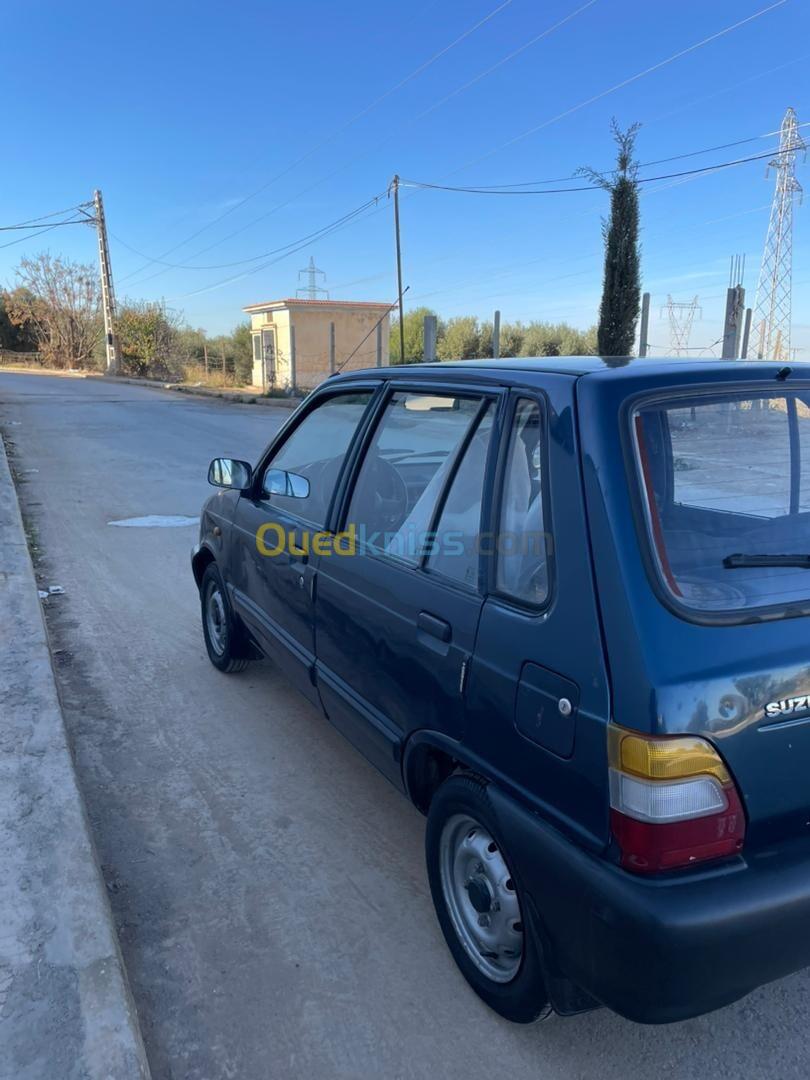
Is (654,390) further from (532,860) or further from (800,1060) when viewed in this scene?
(800,1060)

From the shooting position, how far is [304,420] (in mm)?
3619

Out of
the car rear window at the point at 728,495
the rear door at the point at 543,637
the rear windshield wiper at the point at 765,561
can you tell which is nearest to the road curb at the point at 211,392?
the car rear window at the point at 728,495

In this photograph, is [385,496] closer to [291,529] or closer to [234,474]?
[291,529]

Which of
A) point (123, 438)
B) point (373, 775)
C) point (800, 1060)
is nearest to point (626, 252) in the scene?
point (123, 438)

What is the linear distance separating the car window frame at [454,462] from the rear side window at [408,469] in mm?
14

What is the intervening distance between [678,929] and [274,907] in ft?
5.01

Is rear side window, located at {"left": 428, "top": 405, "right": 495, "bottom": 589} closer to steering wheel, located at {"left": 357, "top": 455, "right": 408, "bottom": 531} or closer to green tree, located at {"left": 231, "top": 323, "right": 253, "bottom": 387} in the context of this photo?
steering wheel, located at {"left": 357, "top": 455, "right": 408, "bottom": 531}

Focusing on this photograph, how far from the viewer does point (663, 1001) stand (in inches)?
66.5

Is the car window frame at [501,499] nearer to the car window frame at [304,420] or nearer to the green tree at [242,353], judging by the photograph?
the car window frame at [304,420]

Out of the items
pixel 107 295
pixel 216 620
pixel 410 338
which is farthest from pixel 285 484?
pixel 107 295

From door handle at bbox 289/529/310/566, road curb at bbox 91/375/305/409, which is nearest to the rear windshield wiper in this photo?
door handle at bbox 289/529/310/566

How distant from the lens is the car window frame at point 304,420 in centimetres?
306

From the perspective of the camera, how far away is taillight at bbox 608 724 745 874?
165cm

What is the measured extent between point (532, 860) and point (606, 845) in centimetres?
23
